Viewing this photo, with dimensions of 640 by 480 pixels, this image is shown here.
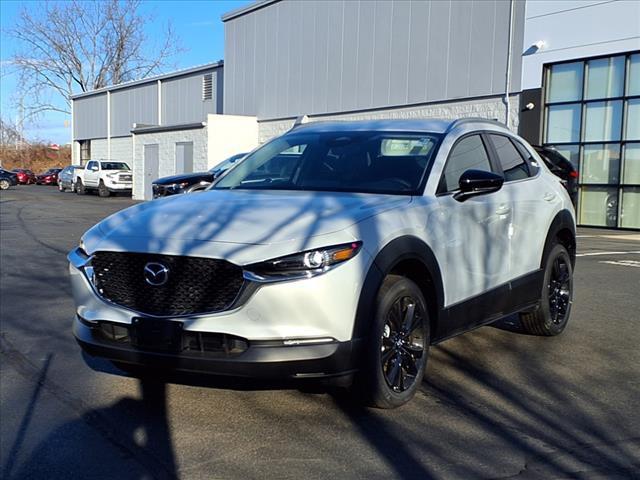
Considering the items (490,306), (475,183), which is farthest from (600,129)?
(475,183)

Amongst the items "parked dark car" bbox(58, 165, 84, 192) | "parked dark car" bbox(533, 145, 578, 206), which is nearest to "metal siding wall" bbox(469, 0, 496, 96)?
"parked dark car" bbox(533, 145, 578, 206)

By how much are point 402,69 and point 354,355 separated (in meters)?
21.4

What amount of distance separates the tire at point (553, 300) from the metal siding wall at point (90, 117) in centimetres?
4482

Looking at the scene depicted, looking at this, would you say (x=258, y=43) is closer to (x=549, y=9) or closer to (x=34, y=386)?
(x=549, y=9)

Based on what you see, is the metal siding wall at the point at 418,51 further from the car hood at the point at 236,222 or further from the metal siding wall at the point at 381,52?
the car hood at the point at 236,222

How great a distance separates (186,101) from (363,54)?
52.4ft

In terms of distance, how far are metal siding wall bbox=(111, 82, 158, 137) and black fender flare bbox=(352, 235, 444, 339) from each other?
129 feet

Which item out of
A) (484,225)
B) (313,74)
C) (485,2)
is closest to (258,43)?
(313,74)

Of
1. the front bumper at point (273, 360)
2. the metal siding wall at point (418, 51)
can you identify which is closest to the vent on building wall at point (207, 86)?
the metal siding wall at point (418, 51)

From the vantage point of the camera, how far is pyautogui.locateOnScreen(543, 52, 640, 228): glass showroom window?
19.3 meters

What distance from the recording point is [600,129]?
19.9 meters

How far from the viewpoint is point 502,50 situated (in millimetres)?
21203

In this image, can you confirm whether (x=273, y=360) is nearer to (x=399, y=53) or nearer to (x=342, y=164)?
(x=342, y=164)

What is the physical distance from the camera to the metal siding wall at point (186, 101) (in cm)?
3728
